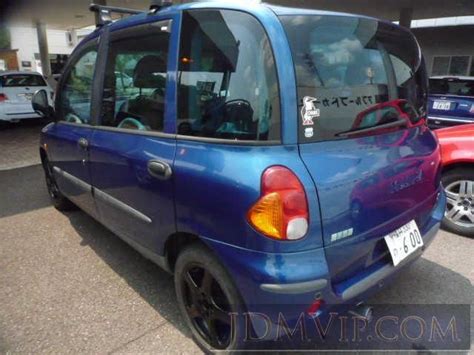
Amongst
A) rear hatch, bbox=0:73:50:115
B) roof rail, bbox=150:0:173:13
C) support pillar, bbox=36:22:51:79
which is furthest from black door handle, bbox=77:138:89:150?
support pillar, bbox=36:22:51:79

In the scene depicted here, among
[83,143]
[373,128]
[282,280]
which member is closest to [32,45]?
[83,143]

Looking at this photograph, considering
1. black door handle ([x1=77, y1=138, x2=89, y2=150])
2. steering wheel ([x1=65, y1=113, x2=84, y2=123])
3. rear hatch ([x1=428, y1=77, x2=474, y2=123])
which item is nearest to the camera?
black door handle ([x1=77, y1=138, x2=89, y2=150])

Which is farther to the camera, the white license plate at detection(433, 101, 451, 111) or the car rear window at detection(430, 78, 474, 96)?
the white license plate at detection(433, 101, 451, 111)

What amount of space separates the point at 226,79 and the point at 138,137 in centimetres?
76

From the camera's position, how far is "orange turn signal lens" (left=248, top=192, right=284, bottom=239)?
164 centimetres

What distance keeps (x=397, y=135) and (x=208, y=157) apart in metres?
1.13

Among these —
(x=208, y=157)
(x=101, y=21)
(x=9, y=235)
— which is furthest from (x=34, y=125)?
(x=208, y=157)

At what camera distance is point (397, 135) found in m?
2.19

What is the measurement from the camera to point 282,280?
1.66 metres

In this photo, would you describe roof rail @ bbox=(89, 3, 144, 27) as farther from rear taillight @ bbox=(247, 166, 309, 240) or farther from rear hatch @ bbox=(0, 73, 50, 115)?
rear hatch @ bbox=(0, 73, 50, 115)

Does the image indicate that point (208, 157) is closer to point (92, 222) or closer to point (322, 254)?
point (322, 254)

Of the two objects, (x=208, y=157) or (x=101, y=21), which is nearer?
(x=208, y=157)

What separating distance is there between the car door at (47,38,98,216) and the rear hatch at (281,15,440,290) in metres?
1.80

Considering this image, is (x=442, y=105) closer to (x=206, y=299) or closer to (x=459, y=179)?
(x=459, y=179)
